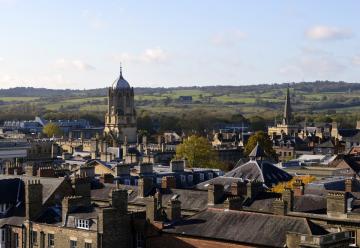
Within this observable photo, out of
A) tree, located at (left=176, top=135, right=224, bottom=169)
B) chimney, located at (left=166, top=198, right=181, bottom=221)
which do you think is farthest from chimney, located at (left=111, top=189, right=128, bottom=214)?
tree, located at (left=176, top=135, right=224, bottom=169)

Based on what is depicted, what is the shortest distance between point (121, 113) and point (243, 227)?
4307 inches

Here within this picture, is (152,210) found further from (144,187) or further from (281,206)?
(144,187)

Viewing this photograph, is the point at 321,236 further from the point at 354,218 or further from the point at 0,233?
the point at 0,233

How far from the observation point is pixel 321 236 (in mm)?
36875

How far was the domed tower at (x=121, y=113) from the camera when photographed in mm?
A: 147375

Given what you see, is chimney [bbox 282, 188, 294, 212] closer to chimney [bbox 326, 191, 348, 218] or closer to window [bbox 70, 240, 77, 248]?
chimney [bbox 326, 191, 348, 218]

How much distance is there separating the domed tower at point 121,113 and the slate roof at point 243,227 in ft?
339

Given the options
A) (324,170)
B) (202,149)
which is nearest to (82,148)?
(202,149)

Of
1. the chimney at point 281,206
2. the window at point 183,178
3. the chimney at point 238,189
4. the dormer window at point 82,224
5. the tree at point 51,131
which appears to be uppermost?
the tree at point 51,131

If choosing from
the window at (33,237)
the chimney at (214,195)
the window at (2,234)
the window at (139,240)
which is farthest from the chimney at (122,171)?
the window at (139,240)

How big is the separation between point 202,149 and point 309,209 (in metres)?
60.9

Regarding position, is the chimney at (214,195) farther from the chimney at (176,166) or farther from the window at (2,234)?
the chimney at (176,166)

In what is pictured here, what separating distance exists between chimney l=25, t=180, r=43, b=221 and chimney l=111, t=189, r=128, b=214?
6.76 metres

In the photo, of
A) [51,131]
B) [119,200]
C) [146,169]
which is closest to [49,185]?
[119,200]
